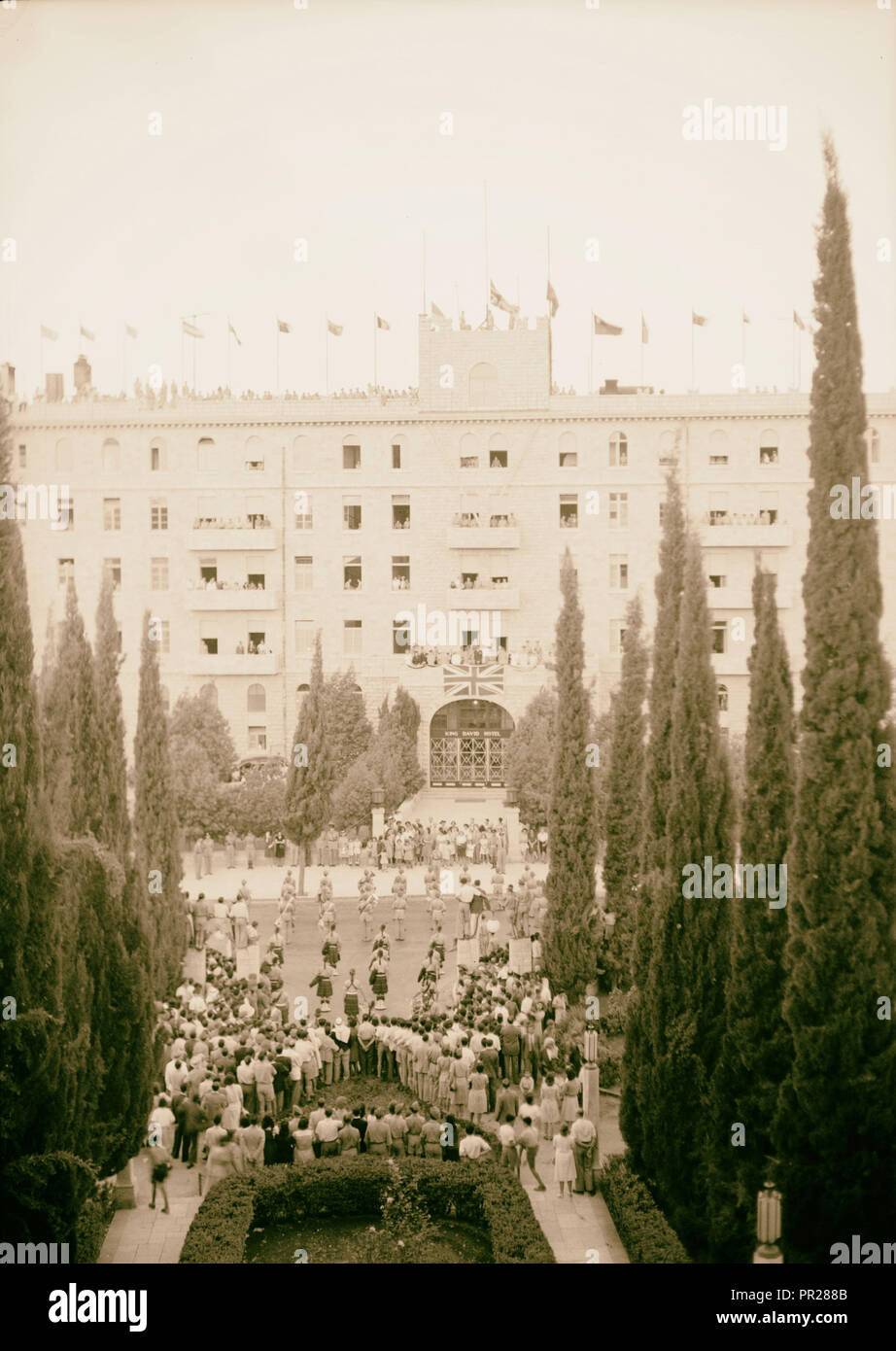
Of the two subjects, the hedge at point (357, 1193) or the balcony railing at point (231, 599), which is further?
the balcony railing at point (231, 599)

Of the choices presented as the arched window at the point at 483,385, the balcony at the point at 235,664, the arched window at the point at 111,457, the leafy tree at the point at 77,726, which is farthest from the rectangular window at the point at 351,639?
the leafy tree at the point at 77,726

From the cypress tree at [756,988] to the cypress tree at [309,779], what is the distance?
46.9 ft

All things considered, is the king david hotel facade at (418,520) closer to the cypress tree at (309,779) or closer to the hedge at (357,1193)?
the cypress tree at (309,779)

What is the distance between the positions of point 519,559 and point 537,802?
642 centimetres

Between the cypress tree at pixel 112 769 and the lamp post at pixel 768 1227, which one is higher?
the cypress tree at pixel 112 769

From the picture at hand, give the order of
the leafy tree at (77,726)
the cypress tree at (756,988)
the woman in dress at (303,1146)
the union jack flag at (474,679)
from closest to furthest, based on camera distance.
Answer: the cypress tree at (756,988) → the woman in dress at (303,1146) → the leafy tree at (77,726) → the union jack flag at (474,679)

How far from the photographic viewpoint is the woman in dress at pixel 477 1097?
13.0 m

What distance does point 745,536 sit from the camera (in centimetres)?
2564

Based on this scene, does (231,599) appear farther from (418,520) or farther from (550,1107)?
(550,1107)

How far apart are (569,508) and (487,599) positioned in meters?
3.44

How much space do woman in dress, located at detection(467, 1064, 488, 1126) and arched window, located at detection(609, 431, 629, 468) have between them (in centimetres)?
1820

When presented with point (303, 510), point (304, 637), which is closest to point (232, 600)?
point (304, 637)

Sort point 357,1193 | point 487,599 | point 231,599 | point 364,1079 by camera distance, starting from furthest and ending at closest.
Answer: point 231,599 < point 487,599 < point 364,1079 < point 357,1193

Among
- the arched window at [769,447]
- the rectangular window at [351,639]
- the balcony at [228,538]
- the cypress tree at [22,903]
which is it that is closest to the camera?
the cypress tree at [22,903]
